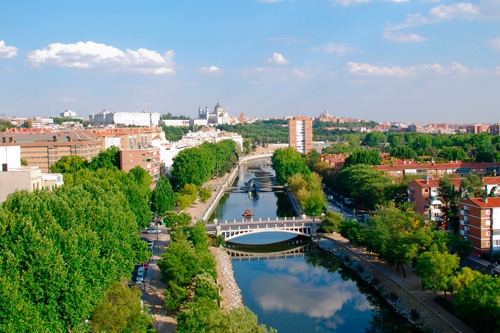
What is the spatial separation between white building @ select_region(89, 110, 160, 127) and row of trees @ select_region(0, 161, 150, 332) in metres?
84.0

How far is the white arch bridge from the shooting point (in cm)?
2177

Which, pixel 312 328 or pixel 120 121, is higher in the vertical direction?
pixel 120 121

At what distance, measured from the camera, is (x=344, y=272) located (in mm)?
18328

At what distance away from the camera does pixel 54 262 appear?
10188 mm

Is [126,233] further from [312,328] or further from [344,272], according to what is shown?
[344,272]

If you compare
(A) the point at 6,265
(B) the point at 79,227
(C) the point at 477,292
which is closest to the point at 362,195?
(C) the point at 477,292

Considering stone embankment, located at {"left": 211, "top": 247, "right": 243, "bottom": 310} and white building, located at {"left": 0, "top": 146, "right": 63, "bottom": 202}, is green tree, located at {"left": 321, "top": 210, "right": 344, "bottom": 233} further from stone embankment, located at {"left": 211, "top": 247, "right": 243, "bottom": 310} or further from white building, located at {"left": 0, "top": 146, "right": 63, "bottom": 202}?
white building, located at {"left": 0, "top": 146, "right": 63, "bottom": 202}

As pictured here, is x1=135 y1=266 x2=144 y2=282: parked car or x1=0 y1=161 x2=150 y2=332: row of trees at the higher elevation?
x1=0 y1=161 x2=150 y2=332: row of trees

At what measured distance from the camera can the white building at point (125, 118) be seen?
320 ft

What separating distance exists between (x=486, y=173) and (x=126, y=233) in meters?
25.5

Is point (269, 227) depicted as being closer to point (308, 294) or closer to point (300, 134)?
point (308, 294)

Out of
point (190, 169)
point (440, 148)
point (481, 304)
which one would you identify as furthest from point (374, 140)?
point (481, 304)

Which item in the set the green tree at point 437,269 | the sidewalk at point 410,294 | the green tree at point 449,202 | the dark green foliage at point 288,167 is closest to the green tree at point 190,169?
the dark green foliage at point 288,167

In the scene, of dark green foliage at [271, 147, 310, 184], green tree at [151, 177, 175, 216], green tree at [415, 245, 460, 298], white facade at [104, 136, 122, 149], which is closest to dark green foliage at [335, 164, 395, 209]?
dark green foliage at [271, 147, 310, 184]
